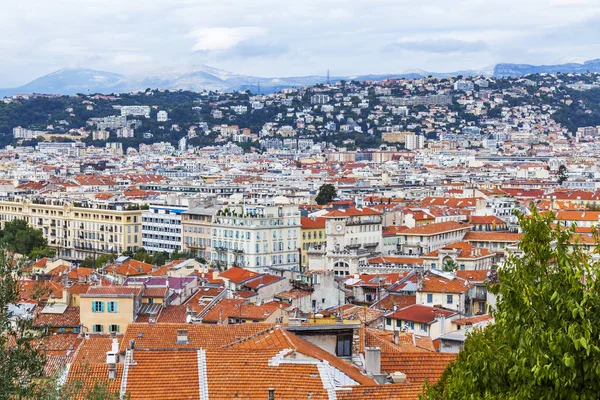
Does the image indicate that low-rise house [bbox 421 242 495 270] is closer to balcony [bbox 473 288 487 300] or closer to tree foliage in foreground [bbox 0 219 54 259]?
balcony [bbox 473 288 487 300]

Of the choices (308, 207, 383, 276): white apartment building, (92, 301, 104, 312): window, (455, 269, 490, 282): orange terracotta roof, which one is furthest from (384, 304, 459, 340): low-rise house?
(308, 207, 383, 276): white apartment building

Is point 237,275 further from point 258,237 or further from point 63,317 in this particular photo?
point 258,237

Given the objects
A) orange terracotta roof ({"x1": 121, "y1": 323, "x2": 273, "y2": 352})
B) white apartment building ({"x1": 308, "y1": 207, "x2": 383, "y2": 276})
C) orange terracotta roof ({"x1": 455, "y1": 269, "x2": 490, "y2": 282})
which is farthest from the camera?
white apartment building ({"x1": 308, "y1": 207, "x2": 383, "y2": 276})

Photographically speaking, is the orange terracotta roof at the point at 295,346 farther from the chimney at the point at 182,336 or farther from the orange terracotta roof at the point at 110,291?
the orange terracotta roof at the point at 110,291

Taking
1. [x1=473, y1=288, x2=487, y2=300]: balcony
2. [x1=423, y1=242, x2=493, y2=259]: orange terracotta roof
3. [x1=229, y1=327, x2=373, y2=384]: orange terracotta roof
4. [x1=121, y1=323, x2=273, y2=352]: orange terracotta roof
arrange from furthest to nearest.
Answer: [x1=423, y1=242, x2=493, y2=259]: orange terracotta roof
[x1=473, y1=288, x2=487, y2=300]: balcony
[x1=121, y1=323, x2=273, y2=352]: orange terracotta roof
[x1=229, y1=327, x2=373, y2=384]: orange terracotta roof

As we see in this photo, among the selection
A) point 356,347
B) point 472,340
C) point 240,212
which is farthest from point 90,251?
point 472,340

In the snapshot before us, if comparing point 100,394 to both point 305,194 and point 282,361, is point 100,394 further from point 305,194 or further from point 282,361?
point 305,194
